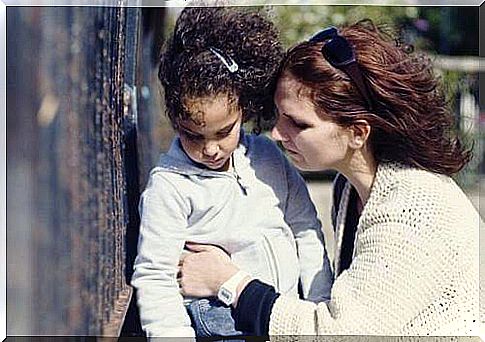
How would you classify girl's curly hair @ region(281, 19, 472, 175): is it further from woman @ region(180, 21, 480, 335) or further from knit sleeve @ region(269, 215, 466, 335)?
knit sleeve @ region(269, 215, 466, 335)

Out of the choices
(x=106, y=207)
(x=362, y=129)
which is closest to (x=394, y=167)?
(x=362, y=129)

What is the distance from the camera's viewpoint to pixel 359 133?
247cm

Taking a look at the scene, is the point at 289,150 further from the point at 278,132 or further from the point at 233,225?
the point at 233,225

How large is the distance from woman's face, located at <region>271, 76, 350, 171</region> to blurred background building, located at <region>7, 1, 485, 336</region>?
7cm

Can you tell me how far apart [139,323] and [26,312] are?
329mm

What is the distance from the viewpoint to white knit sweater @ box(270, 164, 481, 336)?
239cm

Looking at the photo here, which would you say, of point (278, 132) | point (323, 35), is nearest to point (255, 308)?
point (278, 132)

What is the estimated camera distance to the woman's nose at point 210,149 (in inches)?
98.1

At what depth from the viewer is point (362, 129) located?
97.2 inches

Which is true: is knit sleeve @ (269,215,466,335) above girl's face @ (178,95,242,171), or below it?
below

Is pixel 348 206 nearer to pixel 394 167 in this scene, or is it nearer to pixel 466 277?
pixel 394 167

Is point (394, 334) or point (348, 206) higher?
point (348, 206)

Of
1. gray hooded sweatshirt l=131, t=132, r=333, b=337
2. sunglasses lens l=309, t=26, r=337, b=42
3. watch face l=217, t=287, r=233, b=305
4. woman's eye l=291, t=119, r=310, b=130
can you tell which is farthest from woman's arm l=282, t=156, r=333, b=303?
sunglasses lens l=309, t=26, r=337, b=42

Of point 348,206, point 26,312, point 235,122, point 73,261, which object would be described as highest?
point 235,122
